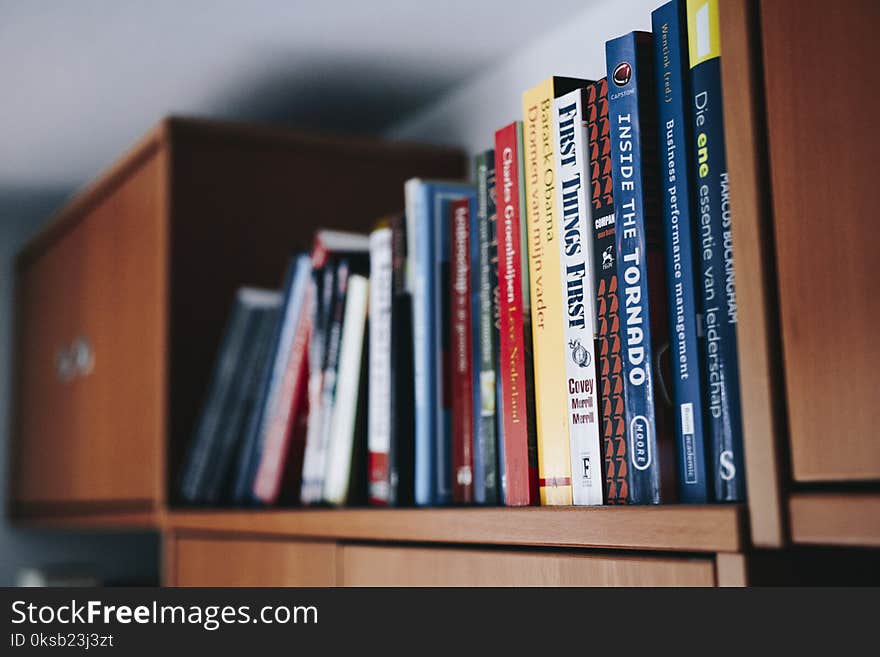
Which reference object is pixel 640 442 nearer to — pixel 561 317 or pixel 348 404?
pixel 561 317

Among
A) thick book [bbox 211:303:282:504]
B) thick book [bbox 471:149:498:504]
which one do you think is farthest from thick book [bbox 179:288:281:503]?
thick book [bbox 471:149:498:504]

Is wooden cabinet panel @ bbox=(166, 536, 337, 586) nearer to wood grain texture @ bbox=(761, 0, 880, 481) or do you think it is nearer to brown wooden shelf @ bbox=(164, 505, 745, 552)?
brown wooden shelf @ bbox=(164, 505, 745, 552)

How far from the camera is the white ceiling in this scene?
4.64 feet

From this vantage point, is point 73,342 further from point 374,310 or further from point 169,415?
point 374,310

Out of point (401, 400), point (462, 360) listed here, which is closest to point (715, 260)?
point (462, 360)

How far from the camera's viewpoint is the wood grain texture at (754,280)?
566 mm

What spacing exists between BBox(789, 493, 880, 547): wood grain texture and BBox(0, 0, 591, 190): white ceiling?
38.9 inches

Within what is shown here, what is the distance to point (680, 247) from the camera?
694 mm

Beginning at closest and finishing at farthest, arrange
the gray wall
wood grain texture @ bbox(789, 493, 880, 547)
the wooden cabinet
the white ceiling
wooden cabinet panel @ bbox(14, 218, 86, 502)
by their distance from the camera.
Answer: wood grain texture @ bbox(789, 493, 880, 547)
the white ceiling
the wooden cabinet
wooden cabinet panel @ bbox(14, 218, 86, 502)
the gray wall

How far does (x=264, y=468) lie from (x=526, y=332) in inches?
25.6

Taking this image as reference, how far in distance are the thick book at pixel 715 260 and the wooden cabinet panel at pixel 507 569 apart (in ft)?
0.20

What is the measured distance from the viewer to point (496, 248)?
91 cm

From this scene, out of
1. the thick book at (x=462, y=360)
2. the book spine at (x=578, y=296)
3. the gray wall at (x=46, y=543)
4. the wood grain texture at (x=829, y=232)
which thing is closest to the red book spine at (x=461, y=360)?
the thick book at (x=462, y=360)

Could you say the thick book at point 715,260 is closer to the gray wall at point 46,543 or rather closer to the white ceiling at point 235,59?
the white ceiling at point 235,59
